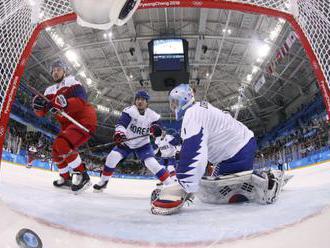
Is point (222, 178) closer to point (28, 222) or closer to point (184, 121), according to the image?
point (184, 121)

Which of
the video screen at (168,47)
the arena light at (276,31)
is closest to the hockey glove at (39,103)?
the video screen at (168,47)

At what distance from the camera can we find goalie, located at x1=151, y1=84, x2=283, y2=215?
156 cm

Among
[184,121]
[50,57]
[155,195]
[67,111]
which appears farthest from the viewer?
[50,57]

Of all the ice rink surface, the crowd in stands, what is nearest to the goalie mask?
the ice rink surface

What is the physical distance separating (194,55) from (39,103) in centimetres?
974

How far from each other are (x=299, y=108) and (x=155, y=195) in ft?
44.7

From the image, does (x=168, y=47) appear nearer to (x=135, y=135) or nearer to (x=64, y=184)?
(x=135, y=135)

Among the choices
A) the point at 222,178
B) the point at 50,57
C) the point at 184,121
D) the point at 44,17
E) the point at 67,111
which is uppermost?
the point at 50,57

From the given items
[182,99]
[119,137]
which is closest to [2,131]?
[182,99]

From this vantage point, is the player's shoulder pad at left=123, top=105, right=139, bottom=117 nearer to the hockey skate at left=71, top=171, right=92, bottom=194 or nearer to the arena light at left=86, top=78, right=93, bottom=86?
the hockey skate at left=71, top=171, right=92, bottom=194

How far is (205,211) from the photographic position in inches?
63.6

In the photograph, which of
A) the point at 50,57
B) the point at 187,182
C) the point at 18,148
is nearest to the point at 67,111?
the point at 187,182

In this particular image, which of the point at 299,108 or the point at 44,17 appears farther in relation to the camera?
the point at 299,108

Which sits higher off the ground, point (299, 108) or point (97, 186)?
point (299, 108)
